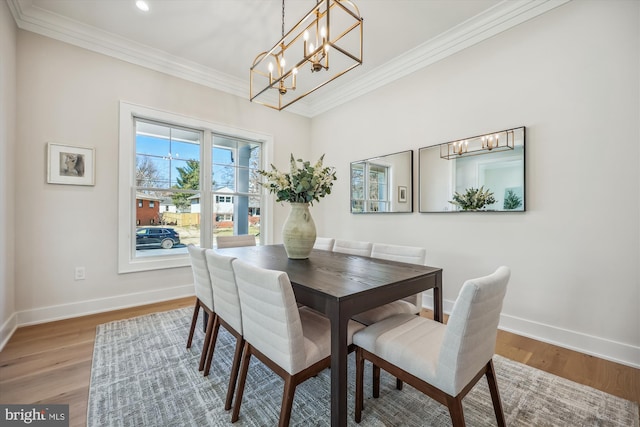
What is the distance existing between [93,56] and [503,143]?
4.17m

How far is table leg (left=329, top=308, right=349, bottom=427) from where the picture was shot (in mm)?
1178

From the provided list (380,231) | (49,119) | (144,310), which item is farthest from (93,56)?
(380,231)

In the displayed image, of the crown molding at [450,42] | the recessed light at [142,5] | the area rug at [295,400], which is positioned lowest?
the area rug at [295,400]

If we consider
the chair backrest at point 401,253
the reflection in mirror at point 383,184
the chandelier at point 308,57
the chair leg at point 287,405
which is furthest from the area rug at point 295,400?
the chandelier at point 308,57

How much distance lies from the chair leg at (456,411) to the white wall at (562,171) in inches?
71.8

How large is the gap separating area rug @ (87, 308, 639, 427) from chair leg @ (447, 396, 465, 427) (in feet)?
1.41

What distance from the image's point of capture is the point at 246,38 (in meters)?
2.92

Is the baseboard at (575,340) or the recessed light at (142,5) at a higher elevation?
the recessed light at (142,5)

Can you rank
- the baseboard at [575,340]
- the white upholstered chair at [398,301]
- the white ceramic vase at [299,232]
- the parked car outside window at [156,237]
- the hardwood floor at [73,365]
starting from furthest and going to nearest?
the parked car outside window at [156,237] → the white ceramic vase at [299,232] → the baseboard at [575,340] → the white upholstered chair at [398,301] → the hardwood floor at [73,365]

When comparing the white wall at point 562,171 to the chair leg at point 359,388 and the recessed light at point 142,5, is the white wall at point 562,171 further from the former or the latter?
the recessed light at point 142,5

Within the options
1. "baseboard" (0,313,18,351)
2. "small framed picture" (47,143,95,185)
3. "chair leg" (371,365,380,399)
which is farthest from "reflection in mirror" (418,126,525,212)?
"baseboard" (0,313,18,351)

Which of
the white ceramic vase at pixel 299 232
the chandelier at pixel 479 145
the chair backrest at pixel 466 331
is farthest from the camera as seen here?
the chandelier at pixel 479 145

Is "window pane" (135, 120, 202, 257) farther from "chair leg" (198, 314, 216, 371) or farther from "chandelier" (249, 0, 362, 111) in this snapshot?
"chair leg" (198, 314, 216, 371)

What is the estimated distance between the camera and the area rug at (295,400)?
1404 mm
